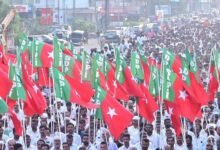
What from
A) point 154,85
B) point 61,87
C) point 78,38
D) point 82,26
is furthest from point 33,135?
point 82,26

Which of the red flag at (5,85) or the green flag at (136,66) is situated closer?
the red flag at (5,85)

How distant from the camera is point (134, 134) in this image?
1383cm

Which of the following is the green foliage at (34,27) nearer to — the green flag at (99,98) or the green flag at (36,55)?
the green flag at (36,55)

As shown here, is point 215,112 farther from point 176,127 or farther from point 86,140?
point 86,140

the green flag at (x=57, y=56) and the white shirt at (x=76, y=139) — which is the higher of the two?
the green flag at (x=57, y=56)

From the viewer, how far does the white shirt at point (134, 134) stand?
44.9ft

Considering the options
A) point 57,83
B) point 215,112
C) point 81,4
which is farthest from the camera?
point 81,4

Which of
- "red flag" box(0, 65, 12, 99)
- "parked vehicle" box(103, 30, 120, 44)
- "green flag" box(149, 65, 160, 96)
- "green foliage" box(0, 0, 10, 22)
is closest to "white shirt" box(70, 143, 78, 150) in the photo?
"red flag" box(0, 65, 12, 99)

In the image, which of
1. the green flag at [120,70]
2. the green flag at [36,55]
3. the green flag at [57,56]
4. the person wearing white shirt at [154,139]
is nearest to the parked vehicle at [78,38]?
the green flag at [36,55]

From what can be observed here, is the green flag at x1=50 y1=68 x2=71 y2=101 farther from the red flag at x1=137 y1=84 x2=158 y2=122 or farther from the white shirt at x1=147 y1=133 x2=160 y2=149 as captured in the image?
the white shirt at x1=147 y1=133 x2=160 y2=149

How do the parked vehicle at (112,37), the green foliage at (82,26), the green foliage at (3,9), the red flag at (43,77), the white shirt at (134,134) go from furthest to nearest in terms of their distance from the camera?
the green foliage at (82,26) → the parked vehicle at (112,37) → the green foliage at (3,9) → the red flag at (43,77) → the white shirt at (134,134)

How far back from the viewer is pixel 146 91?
13.9 m

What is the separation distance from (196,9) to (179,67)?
111 m

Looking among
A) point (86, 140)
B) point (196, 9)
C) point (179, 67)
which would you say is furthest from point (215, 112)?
point (196, 9)
